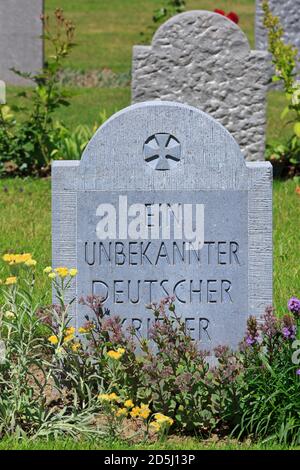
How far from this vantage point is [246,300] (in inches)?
204

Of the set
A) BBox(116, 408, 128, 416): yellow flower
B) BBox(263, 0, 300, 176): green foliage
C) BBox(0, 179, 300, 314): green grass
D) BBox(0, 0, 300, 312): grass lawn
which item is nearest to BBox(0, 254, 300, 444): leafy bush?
BBox(116, 408, 128, 416): yellow flower

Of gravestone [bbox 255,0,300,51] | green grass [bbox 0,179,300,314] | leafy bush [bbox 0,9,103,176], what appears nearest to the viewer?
green grass [bbox 0,179,300,314]

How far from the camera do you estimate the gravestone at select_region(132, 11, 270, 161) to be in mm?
9586

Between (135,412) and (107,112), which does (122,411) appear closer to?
(135,412)

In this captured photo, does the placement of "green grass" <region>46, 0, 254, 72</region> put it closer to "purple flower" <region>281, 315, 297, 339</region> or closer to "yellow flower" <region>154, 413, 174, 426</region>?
"purple flower" <region>281, 315, 297, 339</region>

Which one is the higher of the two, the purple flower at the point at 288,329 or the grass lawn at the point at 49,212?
the grass lawn at the point at 49,212

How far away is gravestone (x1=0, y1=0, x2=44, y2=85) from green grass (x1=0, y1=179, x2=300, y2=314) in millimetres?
6227

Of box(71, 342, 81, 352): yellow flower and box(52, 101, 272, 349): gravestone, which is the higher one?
box(52, 101, 272, 349): gravestone

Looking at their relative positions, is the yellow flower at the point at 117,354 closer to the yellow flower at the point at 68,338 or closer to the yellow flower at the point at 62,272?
the yellow flower at the point at 68,338

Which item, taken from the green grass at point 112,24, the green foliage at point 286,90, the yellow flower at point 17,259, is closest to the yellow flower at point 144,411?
the yellow flower at point 17,259

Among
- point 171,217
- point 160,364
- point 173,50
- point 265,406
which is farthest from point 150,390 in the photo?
point 173,50

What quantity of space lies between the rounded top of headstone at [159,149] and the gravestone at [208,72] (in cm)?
455

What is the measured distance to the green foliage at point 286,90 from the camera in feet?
30.4

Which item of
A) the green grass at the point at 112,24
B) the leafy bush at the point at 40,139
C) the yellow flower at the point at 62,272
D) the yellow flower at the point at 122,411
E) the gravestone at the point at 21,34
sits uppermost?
the green grass at the point at 112,24
